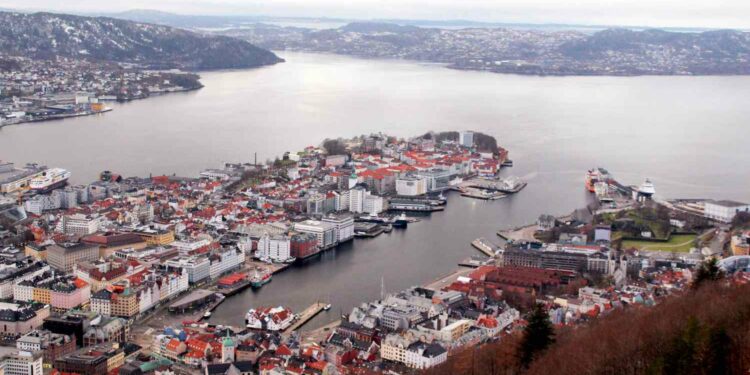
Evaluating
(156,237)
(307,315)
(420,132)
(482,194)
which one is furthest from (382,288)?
(420,132)

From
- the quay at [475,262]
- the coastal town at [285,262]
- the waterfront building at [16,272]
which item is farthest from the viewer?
the quay at [475,262]

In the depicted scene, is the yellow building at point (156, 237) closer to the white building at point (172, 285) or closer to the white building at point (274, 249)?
the white building at point (274, 249)

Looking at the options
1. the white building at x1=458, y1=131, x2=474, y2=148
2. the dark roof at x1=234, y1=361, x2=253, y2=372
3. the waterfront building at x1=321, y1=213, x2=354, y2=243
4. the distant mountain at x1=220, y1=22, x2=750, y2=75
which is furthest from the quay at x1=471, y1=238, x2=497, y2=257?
the distant mountain at x1=220, y1=22, x2=750, y2=75

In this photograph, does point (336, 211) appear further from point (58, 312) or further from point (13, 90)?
point (13, 90)

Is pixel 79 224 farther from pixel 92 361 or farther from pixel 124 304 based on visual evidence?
pixel 92 361

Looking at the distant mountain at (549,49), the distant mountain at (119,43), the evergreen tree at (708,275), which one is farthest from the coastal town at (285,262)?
the distant mountain at (549,49)

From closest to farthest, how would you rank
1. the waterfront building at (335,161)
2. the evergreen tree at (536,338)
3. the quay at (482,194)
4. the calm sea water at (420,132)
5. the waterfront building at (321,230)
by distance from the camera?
the evergreen tree at (536,338) < the calm sea water at (420,132) < the waterfront building at (321,230) < the quay at (482,194) < the waterfront building at (335,161)
